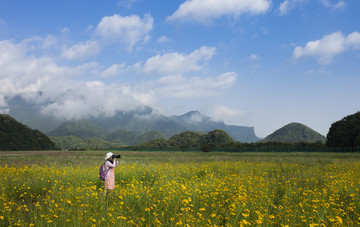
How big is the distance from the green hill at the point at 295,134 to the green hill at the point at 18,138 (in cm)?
14643

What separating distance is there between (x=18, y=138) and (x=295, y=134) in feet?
551

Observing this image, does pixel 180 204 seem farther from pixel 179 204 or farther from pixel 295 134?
pixel 295 134

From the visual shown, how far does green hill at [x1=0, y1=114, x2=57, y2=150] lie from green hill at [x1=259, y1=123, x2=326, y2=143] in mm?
146429

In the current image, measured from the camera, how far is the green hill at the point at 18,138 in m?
80.9

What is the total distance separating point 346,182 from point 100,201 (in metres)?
8.65

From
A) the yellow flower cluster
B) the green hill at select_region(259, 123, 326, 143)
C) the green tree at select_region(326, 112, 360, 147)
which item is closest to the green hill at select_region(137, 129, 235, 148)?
the green hill at select_region(259, 123, 326, 143)

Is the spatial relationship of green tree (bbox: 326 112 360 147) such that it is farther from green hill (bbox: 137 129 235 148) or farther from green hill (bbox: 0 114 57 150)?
green hill (bbox: 0 114 57 150)

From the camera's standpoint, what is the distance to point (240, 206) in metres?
Answer: 5.83

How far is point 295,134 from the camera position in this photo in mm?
175875

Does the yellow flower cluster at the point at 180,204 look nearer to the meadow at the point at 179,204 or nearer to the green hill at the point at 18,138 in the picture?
the meadow at the point at 179,204

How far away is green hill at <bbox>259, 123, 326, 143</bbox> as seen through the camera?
170m

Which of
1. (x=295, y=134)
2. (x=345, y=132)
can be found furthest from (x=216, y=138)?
(x=345, y=132)

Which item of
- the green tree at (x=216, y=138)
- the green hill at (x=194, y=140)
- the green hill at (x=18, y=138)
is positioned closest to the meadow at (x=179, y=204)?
the green hill at (x=18, y=138)

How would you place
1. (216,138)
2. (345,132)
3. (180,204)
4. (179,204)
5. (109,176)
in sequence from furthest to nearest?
(216,138) < (345,132) < (109,176) < (179,204) < (180,204)
